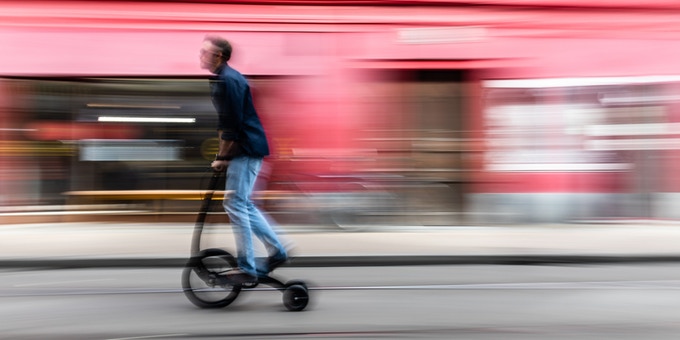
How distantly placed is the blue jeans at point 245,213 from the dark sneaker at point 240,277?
2 cm

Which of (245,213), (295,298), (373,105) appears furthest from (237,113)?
(373,105)

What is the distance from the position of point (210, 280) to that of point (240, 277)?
19cm

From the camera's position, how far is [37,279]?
6.82 meters

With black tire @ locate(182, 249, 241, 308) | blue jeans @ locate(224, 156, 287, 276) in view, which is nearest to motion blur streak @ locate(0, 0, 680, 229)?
black tire @ locate(182, 249, 241, 308)

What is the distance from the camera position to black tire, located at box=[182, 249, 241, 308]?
5172mm

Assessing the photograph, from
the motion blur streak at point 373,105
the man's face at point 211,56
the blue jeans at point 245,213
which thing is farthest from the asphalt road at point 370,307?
the motion blur streak at point 373,105

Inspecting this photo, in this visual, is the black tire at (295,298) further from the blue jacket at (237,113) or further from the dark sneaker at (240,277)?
the blue jacket at (237,113)

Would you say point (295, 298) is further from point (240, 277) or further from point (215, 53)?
point (215, 53)

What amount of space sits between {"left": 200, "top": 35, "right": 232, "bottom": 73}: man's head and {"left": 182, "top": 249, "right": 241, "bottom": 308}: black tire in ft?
3.66

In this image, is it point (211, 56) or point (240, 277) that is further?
point (240, 277)

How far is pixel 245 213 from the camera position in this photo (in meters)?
5.08

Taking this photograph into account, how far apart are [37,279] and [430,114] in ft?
20.6

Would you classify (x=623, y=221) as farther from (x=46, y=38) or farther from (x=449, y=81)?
(x=46, y=38)

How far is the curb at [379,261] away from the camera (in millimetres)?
7418
